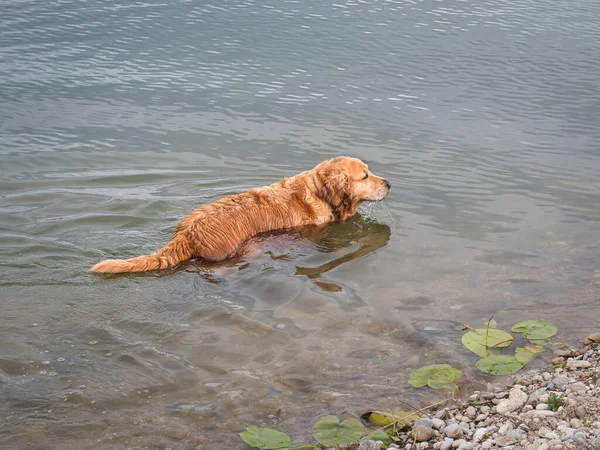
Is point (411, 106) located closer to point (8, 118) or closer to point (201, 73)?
point (201, 73)

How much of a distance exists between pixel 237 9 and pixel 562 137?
9.05m

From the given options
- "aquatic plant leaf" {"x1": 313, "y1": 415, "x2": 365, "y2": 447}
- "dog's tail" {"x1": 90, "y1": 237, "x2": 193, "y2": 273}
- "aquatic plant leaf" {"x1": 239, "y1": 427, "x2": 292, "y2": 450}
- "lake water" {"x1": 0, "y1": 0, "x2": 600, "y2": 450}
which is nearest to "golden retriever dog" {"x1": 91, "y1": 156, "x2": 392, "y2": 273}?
"dog's tail" {"x1": 90, "y1": 237, "x2": 193, "y2": 273}

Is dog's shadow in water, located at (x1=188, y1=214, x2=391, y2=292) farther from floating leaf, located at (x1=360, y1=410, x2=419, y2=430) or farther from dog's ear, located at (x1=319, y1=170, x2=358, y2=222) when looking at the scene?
floating leaf, located at (x1=360, y1=410, x2=419, y2=430)

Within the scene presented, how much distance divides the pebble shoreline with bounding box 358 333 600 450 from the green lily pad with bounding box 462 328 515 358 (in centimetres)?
46

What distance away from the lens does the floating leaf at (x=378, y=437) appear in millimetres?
A: 4543

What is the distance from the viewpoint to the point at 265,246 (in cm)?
762

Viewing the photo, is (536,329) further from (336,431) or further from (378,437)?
(336,431)

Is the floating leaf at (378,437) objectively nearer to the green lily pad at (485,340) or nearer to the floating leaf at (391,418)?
the floating leaf at (391,418)

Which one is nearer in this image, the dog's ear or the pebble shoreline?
the pebble shoreline

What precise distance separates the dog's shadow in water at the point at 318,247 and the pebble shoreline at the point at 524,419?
7.55ft

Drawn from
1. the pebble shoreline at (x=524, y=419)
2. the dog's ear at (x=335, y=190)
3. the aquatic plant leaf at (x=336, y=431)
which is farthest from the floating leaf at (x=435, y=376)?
the dog's ear at (x=335, y=190)

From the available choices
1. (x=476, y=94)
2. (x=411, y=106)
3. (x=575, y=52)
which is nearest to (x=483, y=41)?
(x=575, y=52)

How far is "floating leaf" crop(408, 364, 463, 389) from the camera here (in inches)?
212

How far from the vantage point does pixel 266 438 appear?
180 inches
